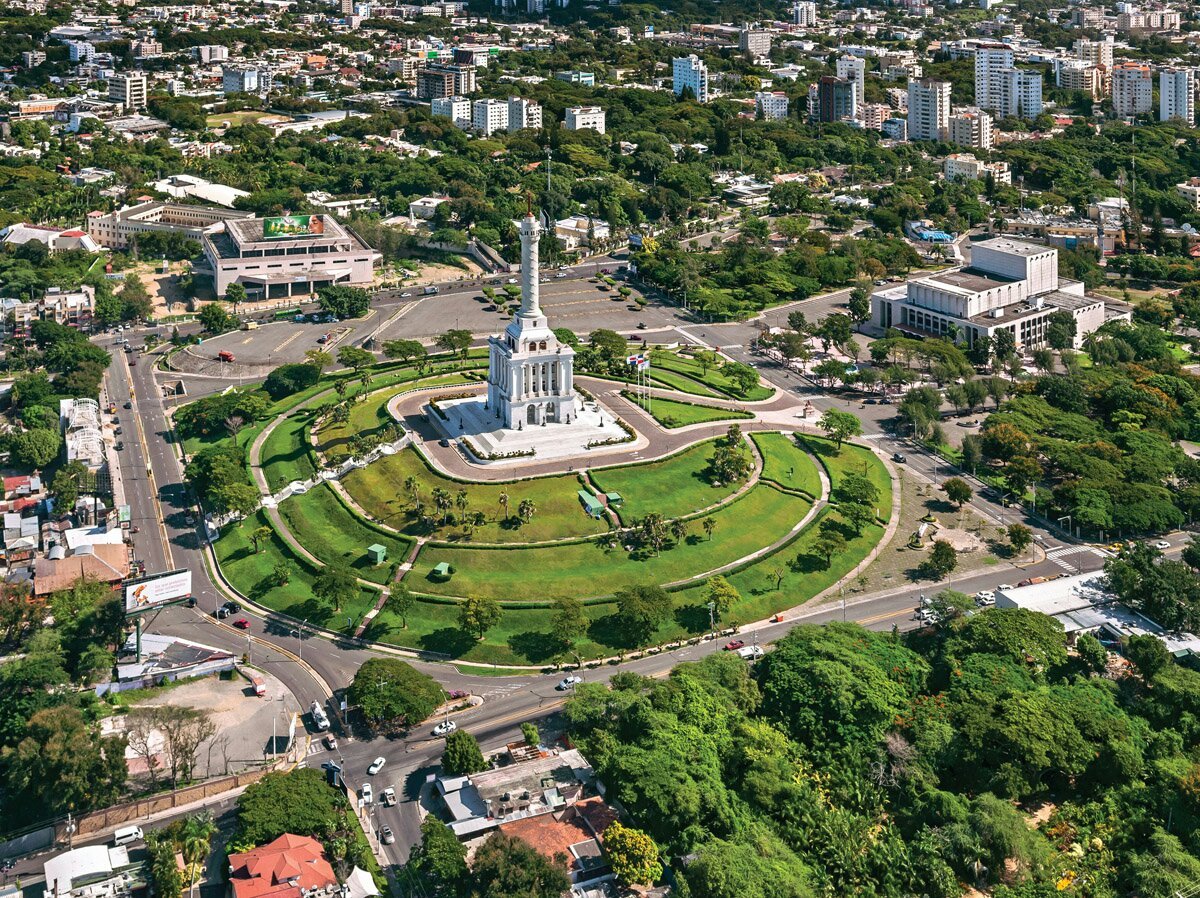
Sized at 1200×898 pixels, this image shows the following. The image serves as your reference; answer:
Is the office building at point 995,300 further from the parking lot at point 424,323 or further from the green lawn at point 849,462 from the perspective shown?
the green lawn at point 849,462

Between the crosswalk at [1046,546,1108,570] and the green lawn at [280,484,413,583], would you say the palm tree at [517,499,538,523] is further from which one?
the crosswalk at [1046,546,1108,570]

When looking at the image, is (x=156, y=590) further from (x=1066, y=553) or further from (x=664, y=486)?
(x=1066, y=553)

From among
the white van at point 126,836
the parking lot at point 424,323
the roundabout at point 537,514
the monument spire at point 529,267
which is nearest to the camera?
the white van at point 126,836

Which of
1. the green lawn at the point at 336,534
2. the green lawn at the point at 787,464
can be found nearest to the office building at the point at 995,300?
the green lawn at the point at 787,464

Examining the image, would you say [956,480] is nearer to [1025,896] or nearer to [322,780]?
[1025,896]

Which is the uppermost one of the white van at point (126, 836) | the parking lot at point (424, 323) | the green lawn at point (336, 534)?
the parking lot at point (424, 323)

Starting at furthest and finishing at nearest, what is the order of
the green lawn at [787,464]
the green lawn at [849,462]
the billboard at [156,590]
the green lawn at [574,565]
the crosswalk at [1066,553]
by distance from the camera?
the green lawn at [849,462], the green lawn at [787,464], the crosswalk at [1066,553], the green lawn at [574,565], the billboard at [156,590]

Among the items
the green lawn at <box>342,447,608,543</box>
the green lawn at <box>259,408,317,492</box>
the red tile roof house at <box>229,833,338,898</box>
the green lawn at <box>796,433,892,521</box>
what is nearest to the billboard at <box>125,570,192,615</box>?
the green lawn at <box>342,447,608,543</box>
